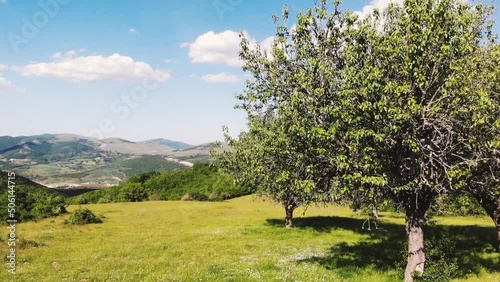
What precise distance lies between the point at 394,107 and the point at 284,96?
6953 millimetres

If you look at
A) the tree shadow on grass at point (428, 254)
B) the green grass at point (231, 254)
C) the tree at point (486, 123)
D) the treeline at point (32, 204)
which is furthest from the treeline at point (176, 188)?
the tree at point (486, 123)

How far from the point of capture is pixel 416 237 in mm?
20797

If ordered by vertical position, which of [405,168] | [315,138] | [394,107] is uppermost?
[394,107]

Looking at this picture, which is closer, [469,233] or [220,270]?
[220,270]

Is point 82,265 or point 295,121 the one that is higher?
point 295,121

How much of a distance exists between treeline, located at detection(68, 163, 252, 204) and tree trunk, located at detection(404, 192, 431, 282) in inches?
3606

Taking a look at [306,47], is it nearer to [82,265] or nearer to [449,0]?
[449,0]

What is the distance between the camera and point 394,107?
682 inches

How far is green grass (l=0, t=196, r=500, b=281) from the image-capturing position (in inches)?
905

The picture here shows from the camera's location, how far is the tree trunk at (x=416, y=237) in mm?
20547

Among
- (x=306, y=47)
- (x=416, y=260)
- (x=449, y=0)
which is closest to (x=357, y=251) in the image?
(x=416, y=260)

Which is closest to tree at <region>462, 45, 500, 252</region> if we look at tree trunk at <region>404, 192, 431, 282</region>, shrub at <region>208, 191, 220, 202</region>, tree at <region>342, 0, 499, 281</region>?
tree at <region>342, 0, 499, 281</region>

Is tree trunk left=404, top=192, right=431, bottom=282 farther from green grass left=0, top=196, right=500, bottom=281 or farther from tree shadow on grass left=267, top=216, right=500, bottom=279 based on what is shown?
green grass left=0, top=196, right=500, bottom=281

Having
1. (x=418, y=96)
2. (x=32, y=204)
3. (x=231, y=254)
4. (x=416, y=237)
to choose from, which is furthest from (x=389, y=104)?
(x=32, y=204)
